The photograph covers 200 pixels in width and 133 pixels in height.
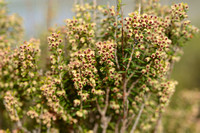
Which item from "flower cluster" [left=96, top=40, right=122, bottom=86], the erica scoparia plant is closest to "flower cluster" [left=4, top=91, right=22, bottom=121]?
the erica scoparia plant

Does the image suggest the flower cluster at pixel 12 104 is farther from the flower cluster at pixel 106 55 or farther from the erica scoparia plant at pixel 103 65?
the flower cluster at pixel 106 55

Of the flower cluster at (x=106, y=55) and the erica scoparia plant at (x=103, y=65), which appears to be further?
the erica scoparia plant at (x=103, y=65)

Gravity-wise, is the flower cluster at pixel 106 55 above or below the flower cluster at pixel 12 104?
above

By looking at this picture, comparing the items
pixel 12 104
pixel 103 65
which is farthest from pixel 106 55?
pixel 12 104

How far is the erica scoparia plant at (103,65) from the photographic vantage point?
2457 mm

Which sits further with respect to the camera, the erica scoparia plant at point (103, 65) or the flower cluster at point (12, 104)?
the flower cluster at point (12, 104)

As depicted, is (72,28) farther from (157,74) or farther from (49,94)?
(157,74)

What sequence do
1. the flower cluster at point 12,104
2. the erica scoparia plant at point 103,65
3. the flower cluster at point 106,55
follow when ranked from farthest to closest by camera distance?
the flower cluster at point 12,104 < the erica scoparia plant at point 103,65 < the flower cluster at point 106,55

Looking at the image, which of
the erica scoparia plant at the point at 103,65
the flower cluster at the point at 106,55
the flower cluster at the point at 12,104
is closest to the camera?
the flower cluster at the point at 106,55

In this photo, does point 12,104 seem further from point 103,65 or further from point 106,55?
point 106,55

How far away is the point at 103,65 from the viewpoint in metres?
2.57

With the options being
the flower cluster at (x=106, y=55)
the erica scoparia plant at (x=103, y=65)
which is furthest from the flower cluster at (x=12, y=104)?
the flower cluster at (x=106, y=55)

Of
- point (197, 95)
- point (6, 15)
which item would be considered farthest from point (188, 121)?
point (6, 15)

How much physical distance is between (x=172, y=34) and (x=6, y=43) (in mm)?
3191
